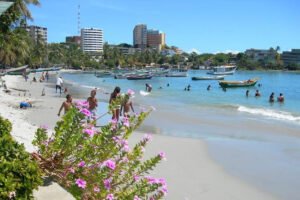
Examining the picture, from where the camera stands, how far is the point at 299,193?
301 inches

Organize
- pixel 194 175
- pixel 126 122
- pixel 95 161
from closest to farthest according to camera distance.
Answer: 1. pixel 95 161
2. pixel 126 122
3. pixel 194 175

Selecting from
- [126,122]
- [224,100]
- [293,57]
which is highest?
[126,122]

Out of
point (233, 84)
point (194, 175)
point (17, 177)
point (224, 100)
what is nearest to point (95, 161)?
point (17, 177)

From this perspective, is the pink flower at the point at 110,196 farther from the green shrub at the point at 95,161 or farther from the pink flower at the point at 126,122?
the pink flower at the point at 126,122

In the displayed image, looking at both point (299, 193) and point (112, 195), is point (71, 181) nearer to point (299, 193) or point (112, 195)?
point (112, 195)

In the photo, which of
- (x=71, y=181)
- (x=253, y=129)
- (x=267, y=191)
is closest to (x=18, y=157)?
(x=71, y=181)

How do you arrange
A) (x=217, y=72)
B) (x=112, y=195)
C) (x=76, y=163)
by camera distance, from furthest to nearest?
(x=217, y=72)
(x=76, y=163)
(x=112, y=195)

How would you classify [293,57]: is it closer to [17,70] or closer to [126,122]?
[17,70]

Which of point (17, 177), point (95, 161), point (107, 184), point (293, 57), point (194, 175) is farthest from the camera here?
point (293, 57)

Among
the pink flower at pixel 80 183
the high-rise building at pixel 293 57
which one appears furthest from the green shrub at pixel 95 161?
the high-rise building at pixel 293 57

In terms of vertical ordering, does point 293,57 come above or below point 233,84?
above

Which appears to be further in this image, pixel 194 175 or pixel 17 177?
pixel 194 175

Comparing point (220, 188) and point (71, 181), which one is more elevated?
point (71, 181)

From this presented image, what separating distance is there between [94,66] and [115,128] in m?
157
